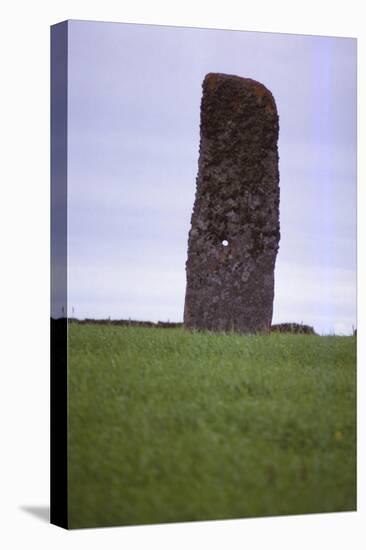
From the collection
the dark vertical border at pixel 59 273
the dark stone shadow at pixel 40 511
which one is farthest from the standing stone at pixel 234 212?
the dark stone shadow at pixel 40 511

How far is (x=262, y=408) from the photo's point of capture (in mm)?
11203

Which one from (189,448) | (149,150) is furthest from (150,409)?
(149,150)

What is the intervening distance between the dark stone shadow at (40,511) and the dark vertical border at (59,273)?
26 cm

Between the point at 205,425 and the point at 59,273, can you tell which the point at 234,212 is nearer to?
the point at 59,273

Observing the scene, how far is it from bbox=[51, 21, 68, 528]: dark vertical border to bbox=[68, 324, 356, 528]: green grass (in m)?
0.13

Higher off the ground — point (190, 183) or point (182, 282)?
point (190, 183)

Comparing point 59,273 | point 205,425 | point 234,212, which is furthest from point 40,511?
point 234,212

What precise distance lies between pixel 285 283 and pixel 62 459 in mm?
2384

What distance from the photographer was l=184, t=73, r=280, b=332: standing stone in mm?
11781

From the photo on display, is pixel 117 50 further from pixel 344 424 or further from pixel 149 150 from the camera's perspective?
pixel 344 424

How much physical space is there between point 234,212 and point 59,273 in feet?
5.71

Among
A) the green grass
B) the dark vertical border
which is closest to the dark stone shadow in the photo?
the dark vertical border

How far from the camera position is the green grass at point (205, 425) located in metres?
10.6

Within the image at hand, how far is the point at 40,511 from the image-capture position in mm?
11547
